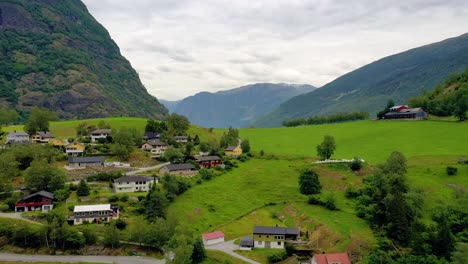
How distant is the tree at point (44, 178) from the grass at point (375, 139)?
63.1 m

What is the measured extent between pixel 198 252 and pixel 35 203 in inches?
1528

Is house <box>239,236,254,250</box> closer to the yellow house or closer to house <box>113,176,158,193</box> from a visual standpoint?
house <box>113,176,158,193</box>

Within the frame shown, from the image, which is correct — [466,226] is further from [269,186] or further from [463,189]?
[269,186]

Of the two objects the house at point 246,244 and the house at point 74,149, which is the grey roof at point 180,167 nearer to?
the house at point 74,149

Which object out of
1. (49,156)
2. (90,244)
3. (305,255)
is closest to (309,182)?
(305,255)

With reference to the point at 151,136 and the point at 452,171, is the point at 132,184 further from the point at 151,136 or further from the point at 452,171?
the point at 452,171

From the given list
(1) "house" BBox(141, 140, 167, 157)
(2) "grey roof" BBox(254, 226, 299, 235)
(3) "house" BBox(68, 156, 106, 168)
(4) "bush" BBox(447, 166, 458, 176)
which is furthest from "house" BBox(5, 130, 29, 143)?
(4) "bush" BBox(447, 166, 458, 176)

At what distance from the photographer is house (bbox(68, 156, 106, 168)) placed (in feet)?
357

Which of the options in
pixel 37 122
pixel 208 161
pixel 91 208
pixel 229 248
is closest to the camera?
pixel 229 248

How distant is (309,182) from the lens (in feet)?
307

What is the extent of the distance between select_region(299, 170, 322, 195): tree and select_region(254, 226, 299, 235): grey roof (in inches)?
704

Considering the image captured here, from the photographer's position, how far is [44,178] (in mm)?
90750

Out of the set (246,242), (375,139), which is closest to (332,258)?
(246,242)

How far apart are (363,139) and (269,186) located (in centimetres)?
5722
